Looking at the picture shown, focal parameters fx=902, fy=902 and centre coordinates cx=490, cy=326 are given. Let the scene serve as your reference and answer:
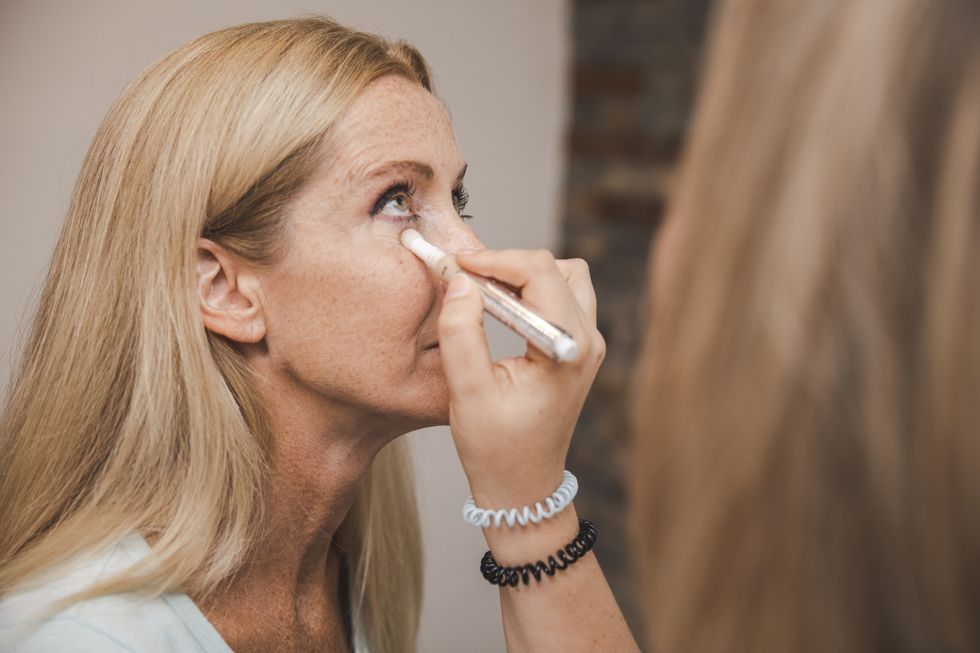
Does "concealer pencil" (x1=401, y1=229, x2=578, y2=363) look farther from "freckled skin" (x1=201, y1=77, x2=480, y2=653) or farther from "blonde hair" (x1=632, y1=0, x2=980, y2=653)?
"blonde hair" (x1=632, y1=0, x2=980, y2=653)

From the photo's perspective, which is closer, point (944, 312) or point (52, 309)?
point (944, 312)

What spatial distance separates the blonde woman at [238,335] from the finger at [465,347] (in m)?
0.06

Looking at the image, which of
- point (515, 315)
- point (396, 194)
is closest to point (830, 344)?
point (515, 315)

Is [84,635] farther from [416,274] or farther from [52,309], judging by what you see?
[416,274]

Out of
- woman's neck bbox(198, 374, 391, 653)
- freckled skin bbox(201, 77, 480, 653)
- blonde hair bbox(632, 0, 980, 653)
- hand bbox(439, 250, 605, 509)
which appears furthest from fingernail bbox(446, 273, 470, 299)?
blonde hair bbox(632, 0, 980, 653)

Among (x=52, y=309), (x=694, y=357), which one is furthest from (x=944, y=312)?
(x=52, y=309)

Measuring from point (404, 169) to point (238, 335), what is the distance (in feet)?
0.77

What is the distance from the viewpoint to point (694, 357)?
A: 1.43 ft

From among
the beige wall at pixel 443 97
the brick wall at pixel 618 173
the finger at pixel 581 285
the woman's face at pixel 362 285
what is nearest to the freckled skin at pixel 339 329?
the woman's face at pixel 362 285

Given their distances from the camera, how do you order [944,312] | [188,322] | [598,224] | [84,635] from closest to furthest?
[944,312], [84,635], [188,322], [598,224]

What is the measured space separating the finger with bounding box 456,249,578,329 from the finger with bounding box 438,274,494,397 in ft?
0.16

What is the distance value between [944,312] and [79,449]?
787 millimetres

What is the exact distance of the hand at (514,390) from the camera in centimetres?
75

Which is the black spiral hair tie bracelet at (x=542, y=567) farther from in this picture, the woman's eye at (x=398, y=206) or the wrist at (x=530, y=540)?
the woman's eye at (x=398, y=206)
